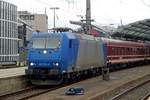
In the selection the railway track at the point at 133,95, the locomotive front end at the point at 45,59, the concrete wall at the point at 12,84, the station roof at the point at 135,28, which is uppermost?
the station roof at the point at 135,28

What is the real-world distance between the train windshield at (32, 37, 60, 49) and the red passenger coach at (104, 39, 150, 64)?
12881 millimetres

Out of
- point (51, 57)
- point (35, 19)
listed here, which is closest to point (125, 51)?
point (51, 57)

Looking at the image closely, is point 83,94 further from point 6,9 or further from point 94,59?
point 6,9

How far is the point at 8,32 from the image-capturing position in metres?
95.1

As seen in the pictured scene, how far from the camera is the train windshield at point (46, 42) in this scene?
994 inches

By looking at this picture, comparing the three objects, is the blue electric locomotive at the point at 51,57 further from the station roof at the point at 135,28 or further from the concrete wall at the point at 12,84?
the station roof at the point at 135,28

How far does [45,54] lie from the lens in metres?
25.3

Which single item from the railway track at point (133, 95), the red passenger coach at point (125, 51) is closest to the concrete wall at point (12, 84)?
the railway track at point (133, 95)

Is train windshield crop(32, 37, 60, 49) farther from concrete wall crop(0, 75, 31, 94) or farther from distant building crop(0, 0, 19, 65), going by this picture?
distant building crop(0, 0, 19, 65)

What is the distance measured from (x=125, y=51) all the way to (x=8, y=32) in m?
51.6

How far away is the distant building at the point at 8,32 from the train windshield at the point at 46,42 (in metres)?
63.7

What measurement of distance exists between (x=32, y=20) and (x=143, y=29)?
108585mm

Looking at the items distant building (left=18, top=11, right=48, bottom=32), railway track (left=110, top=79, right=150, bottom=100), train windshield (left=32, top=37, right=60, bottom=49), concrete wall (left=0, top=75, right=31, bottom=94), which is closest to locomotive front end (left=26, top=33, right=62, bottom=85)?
train windshield (left=32, top=37, right=60, bottom=49)

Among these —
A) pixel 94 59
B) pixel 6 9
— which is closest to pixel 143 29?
pixel 94 59
